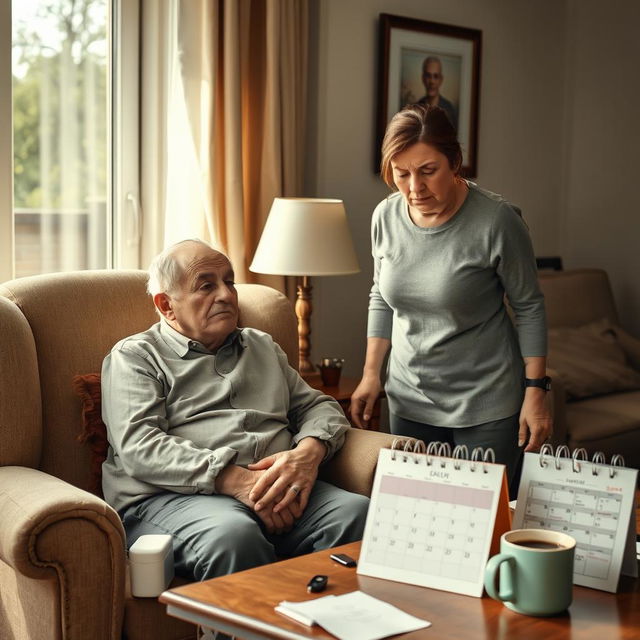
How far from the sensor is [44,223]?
3145 mm

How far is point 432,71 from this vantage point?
158 inches

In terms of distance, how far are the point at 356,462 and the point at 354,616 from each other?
1.04m

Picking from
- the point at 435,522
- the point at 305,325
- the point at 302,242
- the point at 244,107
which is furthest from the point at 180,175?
the point at 435,522

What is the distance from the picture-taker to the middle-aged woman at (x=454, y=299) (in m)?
2.28

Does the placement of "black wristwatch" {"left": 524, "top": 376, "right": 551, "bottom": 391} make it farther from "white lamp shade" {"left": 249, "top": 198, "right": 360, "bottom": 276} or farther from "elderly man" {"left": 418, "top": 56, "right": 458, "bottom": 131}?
"elderly man" {"left": 418, "top": 56, "right": 458, "bottom": 131}

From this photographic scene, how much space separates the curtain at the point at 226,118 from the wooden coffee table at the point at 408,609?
6.21ft

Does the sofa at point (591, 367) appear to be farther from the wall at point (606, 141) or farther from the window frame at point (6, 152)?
the window frame at point (6, 152)

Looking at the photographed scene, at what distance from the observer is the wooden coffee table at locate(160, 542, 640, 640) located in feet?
4.30

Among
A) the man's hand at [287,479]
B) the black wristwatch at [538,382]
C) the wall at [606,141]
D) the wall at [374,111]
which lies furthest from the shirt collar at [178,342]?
the wall at [606,141]

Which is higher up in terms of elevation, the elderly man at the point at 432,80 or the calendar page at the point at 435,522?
the elderly man at the point at 432,80

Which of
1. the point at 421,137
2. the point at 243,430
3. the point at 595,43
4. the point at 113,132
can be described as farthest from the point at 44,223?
the point at 595,43

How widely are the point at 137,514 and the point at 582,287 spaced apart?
2.65 m

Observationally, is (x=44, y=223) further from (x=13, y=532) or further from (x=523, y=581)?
(x=523, y=581)

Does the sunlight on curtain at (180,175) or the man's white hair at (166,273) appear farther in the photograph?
the sunlight on curtain at (180,175)
